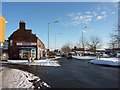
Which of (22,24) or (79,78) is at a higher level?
(22,24)

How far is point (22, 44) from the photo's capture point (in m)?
33.5

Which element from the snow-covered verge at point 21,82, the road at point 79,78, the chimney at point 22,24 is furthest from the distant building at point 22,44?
the snow-covered verge at point 21,82

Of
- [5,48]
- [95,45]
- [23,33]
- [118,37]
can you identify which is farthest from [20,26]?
[95,45]

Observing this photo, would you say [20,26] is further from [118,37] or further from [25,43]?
[118,37]

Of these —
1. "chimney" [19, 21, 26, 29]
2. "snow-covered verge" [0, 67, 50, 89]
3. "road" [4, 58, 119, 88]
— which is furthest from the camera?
"chimney" [19, 21, 26, 29]

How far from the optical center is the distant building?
3328 cm

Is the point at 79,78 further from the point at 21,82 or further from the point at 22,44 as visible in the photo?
the point at 22,44

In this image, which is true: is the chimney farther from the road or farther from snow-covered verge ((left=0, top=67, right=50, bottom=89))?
snow-covered verge ((left=0, top=67, right=50, bottom=89))

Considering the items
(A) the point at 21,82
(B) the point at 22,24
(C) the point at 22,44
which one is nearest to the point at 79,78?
(A) the point at 21,82

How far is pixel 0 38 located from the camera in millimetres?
15305

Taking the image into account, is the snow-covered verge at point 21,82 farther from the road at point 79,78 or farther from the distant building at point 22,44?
the distant building at point 22,44

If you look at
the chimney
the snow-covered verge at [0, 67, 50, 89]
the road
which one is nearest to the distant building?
the chimney

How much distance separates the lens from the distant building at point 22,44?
33.3 meters

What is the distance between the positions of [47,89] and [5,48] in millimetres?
31345
